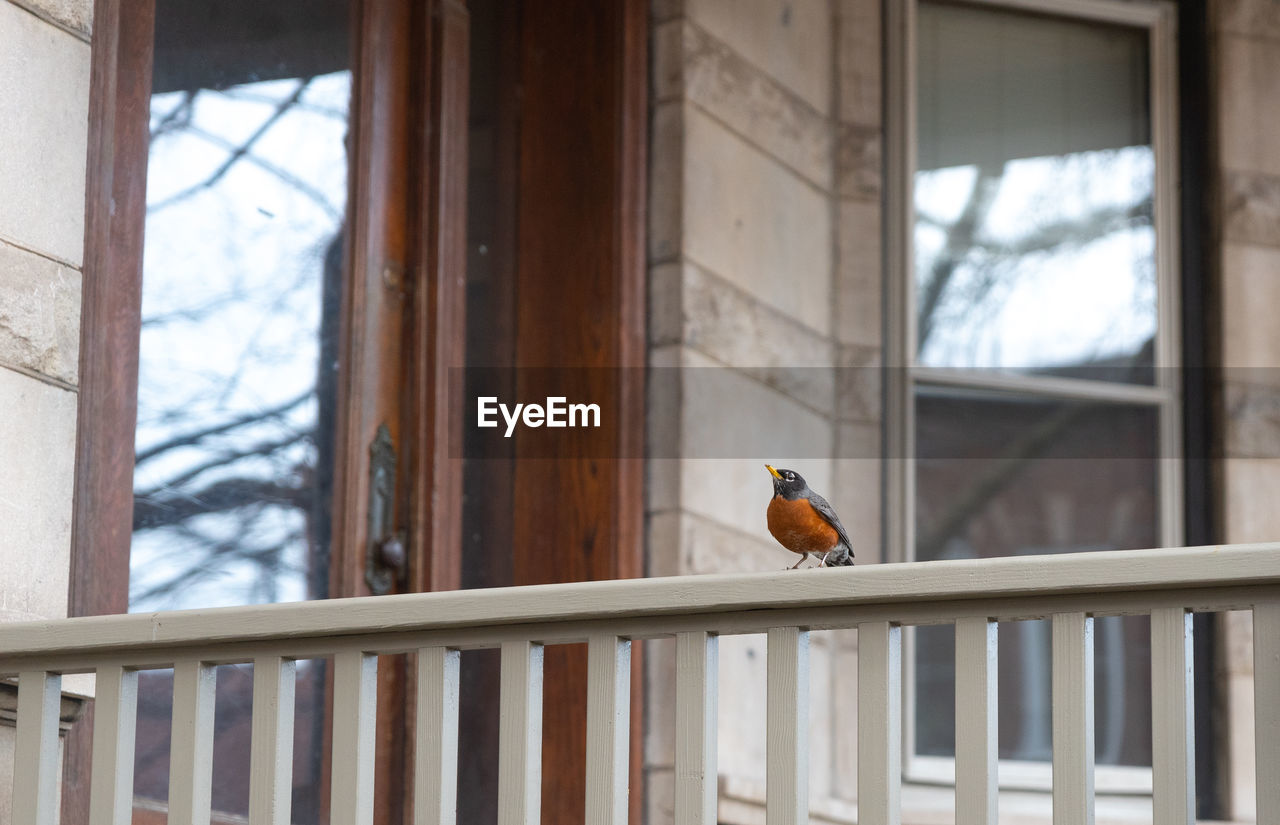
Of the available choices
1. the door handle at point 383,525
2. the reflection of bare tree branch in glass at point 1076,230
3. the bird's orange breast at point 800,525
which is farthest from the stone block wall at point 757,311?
the bird's orange breast at point 800,525

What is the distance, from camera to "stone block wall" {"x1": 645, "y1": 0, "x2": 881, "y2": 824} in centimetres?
358

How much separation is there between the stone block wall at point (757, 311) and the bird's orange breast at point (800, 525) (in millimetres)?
1230

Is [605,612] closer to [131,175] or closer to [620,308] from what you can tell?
[131,175]

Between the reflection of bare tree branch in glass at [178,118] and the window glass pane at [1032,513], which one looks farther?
the window glass pane at [1032,513]

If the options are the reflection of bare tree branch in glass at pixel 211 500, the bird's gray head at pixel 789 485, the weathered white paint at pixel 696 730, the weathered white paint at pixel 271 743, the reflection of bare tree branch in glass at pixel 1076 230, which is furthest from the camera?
the reflection of bare tree branch in glass at pixel 1076 230

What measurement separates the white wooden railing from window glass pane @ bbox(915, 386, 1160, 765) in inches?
83.5

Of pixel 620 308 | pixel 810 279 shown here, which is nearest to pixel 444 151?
pixel 620 308

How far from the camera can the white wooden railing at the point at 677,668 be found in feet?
5.34

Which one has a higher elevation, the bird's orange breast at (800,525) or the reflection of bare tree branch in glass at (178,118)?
the reflection of bare tree branch in glass at (178,118)

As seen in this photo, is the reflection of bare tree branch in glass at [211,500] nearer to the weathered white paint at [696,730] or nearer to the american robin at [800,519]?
the american robin at [800,519]

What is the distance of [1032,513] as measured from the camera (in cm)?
400

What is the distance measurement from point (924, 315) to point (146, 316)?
6.51 feet

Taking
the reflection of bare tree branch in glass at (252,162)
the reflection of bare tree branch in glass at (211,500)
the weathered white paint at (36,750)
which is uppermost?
the reflection of bare tree branch in glass at (252,162)

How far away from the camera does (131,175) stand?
9.02ft
